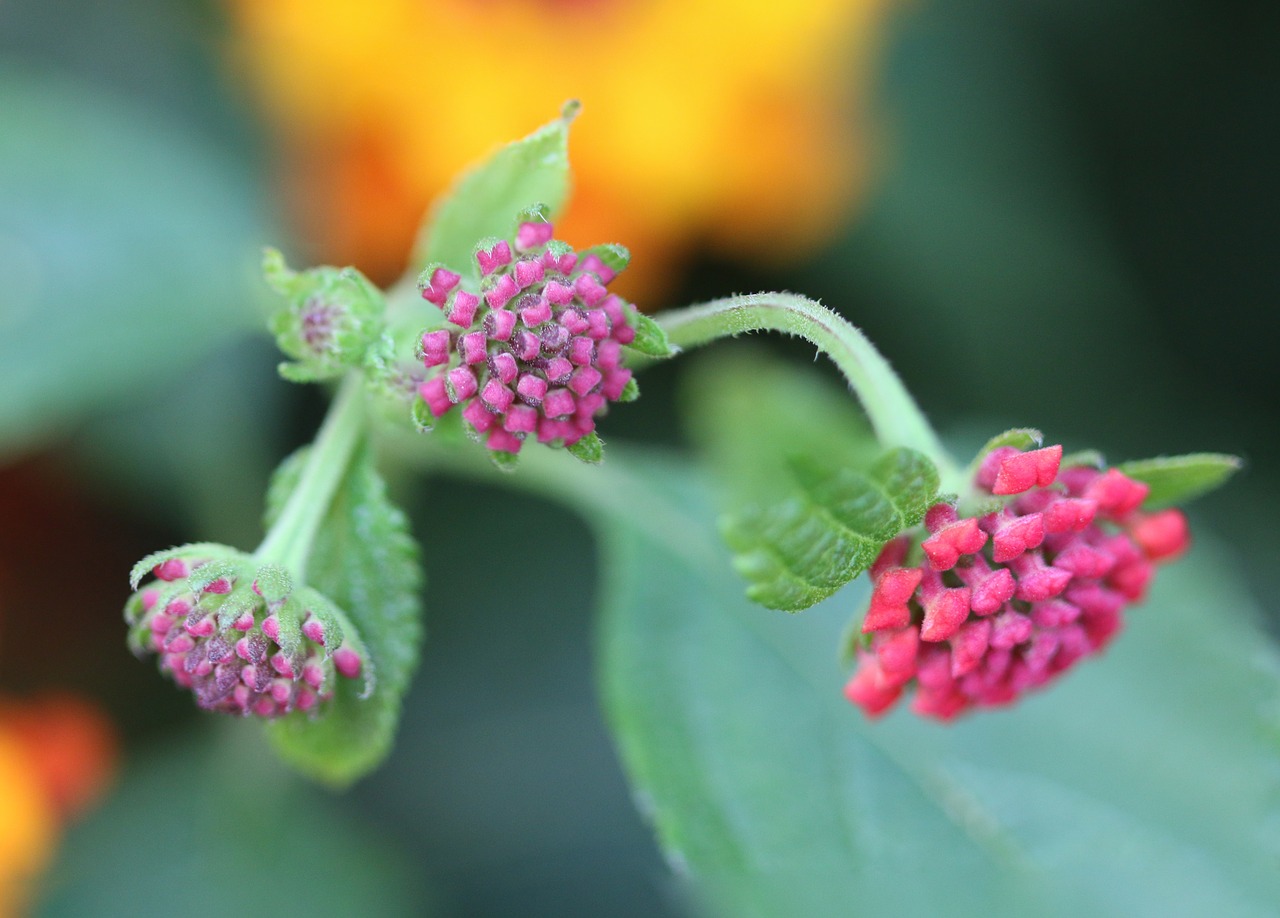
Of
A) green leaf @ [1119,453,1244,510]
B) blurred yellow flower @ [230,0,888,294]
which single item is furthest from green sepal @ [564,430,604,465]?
blurred yellow flower @ [230,0,888,294]

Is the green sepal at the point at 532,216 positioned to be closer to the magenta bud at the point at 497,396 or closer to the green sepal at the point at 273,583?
the magenta bud at the point at 497,396

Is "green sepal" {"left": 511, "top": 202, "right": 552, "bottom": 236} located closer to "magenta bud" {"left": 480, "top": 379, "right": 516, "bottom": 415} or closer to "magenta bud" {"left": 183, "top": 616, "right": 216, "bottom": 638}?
"magenta bud" {"left": 480, "top": 379, "right": 516, "bottom": 415}

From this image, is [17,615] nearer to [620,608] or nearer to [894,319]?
[620,608]

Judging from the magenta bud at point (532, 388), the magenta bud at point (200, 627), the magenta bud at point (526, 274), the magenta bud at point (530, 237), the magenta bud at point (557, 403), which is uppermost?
the magenta bud at point (530, 237)

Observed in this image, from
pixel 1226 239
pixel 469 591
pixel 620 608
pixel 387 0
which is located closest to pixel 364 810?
pixel 469 591

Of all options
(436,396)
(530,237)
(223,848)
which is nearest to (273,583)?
(436,396)

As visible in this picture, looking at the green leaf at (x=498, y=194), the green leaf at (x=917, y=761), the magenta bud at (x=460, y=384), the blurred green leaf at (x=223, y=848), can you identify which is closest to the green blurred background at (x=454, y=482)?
the blurred green leaf at (x=223, y=848)
